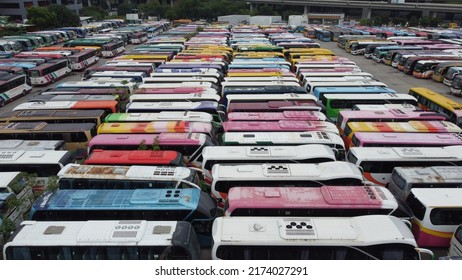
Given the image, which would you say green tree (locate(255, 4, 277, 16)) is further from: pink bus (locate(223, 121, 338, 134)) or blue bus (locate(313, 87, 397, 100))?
pink bus (locate(223, 121, 338, 134))

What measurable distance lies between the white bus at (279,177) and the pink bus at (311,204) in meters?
1.25

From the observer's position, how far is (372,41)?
56.0 m

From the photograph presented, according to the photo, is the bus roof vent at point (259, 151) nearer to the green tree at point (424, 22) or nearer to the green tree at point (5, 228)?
the green tree at point (5, 228)

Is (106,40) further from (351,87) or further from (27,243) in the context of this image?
(27,243)

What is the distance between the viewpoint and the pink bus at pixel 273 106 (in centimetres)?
2305

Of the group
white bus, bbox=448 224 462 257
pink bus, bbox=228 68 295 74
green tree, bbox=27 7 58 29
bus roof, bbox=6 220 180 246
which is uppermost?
green tree, bbox=27 7 58 29

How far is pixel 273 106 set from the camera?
23297mm

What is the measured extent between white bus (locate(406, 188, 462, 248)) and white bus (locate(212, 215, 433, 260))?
89.4 inches

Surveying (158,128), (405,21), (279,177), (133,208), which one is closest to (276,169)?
(279,177)

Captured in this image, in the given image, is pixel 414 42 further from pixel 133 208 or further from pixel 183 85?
pixel 133 208

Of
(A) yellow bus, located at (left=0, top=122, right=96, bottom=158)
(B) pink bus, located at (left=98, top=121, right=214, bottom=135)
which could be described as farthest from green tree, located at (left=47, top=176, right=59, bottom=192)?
(B) pink bus, located at (left=98, top=121, right=214, bottom=135)

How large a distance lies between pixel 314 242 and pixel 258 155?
5941 millimetres

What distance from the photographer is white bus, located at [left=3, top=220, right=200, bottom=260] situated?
1105 centimetres

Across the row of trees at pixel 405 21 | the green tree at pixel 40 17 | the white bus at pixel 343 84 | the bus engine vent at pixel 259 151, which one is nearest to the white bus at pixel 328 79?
the white bus at pixel 343 84
